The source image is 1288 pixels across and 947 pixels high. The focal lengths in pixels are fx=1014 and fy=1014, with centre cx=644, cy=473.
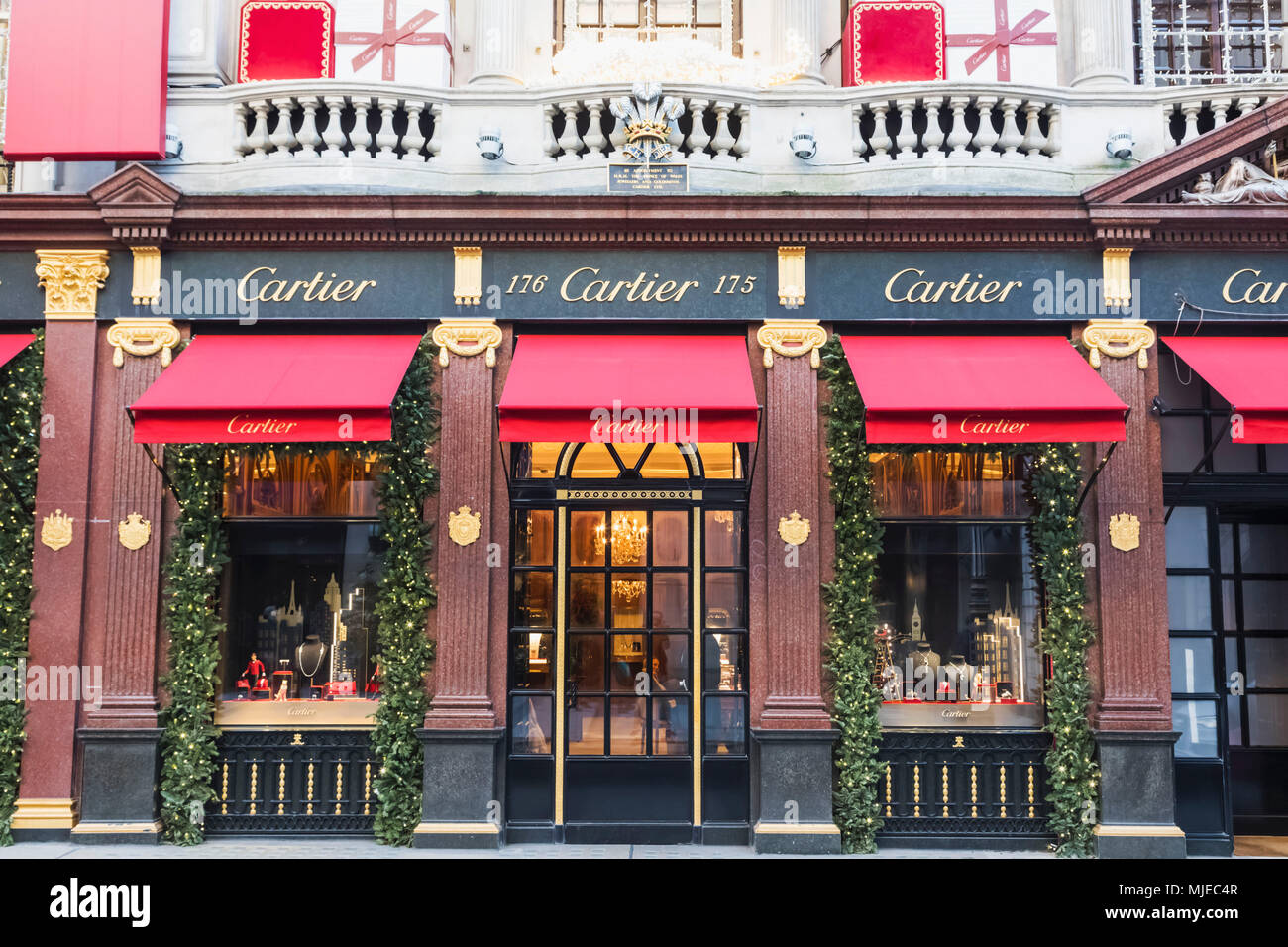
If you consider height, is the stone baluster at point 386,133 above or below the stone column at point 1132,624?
above

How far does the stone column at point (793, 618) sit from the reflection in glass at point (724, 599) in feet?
0.98

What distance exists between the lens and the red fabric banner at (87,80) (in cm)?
958

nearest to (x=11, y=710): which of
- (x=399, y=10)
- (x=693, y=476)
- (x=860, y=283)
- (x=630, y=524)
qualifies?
(x=630, y=524)

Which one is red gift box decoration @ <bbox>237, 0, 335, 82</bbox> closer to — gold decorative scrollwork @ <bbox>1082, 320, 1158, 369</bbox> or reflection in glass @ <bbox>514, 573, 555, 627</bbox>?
reflection in glass @ <bbox>514, 573, 555, 627</bbox>

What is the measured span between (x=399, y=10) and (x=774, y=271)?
489 centimetres

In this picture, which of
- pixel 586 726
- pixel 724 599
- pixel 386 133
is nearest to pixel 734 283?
pixel 724 599

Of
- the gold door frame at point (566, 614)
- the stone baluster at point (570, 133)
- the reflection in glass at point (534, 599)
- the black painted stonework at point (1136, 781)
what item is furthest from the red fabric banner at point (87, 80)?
the black painted stonework at point (1136, 781)

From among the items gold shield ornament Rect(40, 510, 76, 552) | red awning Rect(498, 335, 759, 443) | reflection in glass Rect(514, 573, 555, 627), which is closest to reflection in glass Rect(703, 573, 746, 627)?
reflection in glass Rect(514, 573, 555, 627)

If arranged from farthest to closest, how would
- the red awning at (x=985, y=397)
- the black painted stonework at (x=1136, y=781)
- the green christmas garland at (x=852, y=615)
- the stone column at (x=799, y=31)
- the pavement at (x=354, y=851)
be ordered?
1. the stone column at (x=799, y=31)
2. the green christmas garland at (x=852, y=615)
3. the black painted stonework at (x=1136, y=781)
4. the pavement at (x=354, y=851)
5. the red awning at (x=985, y=397)

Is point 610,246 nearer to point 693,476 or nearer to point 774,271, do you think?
point 774,271

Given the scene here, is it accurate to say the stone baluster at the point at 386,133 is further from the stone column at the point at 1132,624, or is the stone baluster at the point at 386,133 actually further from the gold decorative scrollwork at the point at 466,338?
the stone column at the point at 1132,624

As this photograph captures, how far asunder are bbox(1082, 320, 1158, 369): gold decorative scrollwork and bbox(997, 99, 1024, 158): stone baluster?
1.84m

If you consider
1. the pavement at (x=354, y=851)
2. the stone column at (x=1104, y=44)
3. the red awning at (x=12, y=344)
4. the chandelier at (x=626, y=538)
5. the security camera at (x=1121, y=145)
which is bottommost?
the pavement at (x=354, y=851)

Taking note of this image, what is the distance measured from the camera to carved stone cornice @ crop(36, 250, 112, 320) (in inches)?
375
